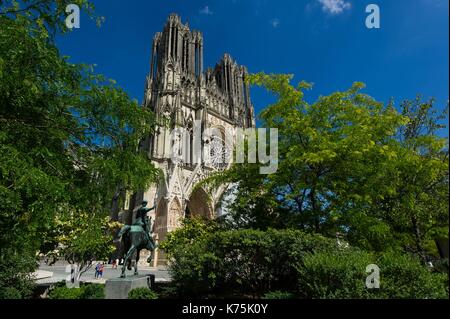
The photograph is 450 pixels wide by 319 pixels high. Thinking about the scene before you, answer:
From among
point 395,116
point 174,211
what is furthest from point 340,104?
point 174,211

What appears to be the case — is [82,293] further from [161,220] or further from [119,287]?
[161,220]

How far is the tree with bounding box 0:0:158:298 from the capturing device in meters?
5.55

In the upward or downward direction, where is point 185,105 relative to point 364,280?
upward

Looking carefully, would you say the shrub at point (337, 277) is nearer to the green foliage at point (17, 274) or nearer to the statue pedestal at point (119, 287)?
the statue pedestal at point (119, 287)

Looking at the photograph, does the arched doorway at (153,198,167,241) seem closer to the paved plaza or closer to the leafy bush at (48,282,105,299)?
the paved plaza

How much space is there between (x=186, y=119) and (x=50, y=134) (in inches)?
1219

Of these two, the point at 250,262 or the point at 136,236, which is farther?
the point at 136,236

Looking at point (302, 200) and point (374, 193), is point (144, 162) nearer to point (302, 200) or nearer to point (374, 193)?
point (302, 200)

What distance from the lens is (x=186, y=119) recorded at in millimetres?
37156

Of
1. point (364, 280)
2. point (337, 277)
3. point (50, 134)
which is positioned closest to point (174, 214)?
point (50, 134)

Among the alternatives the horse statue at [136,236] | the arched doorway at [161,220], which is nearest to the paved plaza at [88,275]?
the horse statue at [136,236]

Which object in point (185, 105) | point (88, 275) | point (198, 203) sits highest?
point (185, 105)

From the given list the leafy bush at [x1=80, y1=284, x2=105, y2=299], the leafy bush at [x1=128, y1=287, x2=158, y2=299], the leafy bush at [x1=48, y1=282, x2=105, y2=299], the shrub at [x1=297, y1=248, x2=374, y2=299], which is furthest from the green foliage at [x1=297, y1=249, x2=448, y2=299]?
the leafy bush at [x1=48, y1=282, x2=105, y2=299]

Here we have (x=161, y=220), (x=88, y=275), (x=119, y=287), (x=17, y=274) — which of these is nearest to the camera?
(x=119, y=287)
